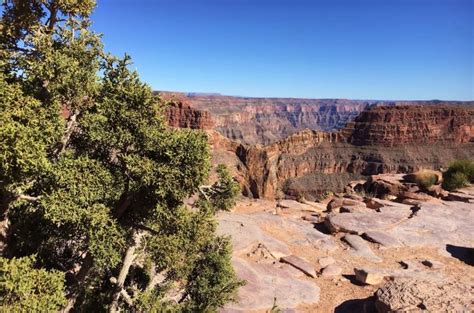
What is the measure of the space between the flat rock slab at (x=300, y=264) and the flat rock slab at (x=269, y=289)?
24.6 inches

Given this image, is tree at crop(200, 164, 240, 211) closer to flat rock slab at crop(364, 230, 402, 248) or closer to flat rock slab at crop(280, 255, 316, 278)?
flat rock slab at crop(280, 255, 316, 278)

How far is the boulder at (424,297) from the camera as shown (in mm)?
10570

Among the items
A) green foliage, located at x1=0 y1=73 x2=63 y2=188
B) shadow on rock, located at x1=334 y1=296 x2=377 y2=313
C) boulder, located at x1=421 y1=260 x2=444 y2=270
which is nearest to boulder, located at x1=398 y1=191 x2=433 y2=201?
boulder, located at x1=421 y1=260 x2=444 y2=270

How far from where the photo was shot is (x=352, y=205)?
28.4 metres

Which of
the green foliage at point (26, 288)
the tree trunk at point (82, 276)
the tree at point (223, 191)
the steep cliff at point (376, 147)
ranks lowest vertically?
the steep cliff at point (376, 147)

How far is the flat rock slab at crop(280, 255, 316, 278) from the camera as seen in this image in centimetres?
1697

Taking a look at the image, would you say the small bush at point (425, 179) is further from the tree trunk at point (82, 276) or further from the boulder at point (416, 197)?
the tree trunk at point (82, 276)

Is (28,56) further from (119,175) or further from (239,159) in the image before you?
(239,159)

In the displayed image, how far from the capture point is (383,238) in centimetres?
2111

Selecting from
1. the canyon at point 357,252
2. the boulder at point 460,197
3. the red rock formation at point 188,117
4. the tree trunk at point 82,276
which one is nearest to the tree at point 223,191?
the canyon at point 357,252

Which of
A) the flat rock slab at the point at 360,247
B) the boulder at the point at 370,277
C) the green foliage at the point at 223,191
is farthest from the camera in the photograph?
the flat rock slab at the point at 360,247

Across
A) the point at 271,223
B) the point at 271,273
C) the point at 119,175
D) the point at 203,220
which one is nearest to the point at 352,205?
the point at 271,223

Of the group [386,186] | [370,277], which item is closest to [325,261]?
[370,277]

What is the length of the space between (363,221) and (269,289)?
1160 centimetres
